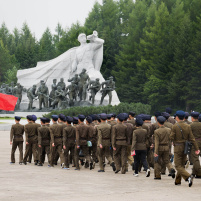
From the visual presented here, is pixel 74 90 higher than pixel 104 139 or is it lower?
higher

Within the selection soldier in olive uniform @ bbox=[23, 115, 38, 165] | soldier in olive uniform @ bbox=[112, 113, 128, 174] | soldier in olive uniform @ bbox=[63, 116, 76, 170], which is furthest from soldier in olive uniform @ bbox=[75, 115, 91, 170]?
soldier in olive uniform @ bbox=[23, 115, 38, 165]

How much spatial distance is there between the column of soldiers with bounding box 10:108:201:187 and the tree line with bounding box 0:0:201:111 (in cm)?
3107

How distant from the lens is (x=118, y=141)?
421 inches

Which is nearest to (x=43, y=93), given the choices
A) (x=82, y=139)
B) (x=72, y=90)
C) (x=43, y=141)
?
(x=72, y=90)

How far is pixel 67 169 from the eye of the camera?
37.0 feet

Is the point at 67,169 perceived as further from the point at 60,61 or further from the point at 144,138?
the point at 60,61

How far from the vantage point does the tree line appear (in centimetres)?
4334

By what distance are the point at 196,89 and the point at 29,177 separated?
34.9 meters

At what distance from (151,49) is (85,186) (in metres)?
43.8

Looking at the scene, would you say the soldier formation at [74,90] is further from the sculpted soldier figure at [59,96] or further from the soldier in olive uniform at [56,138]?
the soldier in olive uniform at [56,138]

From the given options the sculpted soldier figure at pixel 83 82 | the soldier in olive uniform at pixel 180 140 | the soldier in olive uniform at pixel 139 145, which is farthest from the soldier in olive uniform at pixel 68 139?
the sculpted soldier figure at pixel 83 82

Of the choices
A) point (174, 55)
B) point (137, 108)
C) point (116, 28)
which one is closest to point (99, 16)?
point (116, 28)

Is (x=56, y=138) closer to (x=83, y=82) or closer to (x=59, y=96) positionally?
(x=83, y=82)

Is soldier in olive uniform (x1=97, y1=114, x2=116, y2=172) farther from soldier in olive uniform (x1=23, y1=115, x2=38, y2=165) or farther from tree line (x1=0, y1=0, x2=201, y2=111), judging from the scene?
tree line (x1=0, y1=0, x2=201, y2=111)
